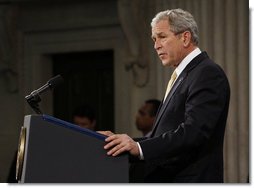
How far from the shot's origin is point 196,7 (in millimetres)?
7230

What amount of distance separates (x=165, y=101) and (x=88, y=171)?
1.73 feet

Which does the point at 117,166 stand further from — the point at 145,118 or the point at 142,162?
the point at 145,118

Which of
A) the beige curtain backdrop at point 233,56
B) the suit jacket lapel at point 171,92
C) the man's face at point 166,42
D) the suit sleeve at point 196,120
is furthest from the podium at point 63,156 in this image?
the beige curtain backdrop at point 233,56

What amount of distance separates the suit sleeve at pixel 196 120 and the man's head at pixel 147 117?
10.3ft

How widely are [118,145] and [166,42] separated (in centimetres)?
51

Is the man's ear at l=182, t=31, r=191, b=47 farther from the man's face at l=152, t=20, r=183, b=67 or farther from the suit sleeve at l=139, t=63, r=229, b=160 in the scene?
the suit sleeve at l=139, t=63, r=229, b=160

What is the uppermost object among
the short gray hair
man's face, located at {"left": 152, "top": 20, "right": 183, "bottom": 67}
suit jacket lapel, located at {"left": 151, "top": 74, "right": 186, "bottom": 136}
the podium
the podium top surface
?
the short gray hair

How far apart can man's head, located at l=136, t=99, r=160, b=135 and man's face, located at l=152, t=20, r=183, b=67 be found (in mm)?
3072

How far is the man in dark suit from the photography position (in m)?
3.04

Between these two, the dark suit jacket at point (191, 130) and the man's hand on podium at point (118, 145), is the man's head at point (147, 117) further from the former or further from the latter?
the man's hand on podium at point (118, 145)

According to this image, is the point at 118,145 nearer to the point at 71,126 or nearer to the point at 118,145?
the point at 118,145

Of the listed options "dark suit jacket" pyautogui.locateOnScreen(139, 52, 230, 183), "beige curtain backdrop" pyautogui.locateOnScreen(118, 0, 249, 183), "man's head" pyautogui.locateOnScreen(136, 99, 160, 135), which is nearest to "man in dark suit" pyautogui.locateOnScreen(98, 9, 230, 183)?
"dark suit jacket" pyautogui.locateOnScreen(139, 52, 230, 183)

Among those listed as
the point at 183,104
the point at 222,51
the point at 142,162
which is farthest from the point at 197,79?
the point at 222,51

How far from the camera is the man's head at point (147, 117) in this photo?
6.31 metres
